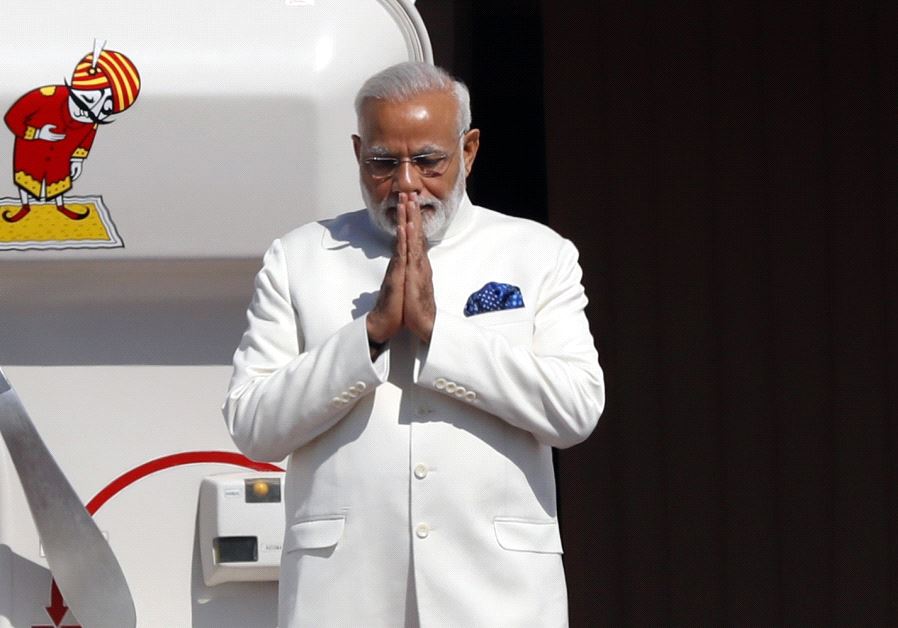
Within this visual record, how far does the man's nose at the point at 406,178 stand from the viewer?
235 cm

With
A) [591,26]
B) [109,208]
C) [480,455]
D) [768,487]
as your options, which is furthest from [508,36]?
[480,455]

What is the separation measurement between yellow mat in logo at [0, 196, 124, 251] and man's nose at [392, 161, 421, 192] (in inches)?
28.9

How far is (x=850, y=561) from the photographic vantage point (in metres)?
5.61

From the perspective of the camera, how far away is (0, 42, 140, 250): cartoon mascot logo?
285cm

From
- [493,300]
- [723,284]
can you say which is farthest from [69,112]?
[723,284]

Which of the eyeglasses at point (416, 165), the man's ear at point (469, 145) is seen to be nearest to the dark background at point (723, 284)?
the man's ear at point (469, 145)

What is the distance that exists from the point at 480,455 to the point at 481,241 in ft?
1.18

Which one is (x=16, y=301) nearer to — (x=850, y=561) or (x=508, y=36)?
(x=508, y=36)

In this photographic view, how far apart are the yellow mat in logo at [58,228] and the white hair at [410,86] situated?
2.20 ft

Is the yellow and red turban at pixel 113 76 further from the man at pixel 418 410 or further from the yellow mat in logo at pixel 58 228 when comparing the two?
the man at pixel 418 410

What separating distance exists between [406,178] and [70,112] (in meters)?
0.80

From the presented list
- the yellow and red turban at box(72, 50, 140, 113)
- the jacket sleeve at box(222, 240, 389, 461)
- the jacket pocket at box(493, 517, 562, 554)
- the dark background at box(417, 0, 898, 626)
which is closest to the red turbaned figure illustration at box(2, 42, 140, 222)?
the yellow and red turban at box(72, 50, 140, 113)

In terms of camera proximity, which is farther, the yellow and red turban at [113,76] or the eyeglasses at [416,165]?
the yellow and red turban at [113,76]

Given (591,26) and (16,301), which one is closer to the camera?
(16,301)
